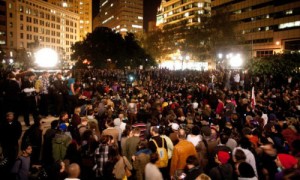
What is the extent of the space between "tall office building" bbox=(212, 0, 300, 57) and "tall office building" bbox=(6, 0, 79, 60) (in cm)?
5475

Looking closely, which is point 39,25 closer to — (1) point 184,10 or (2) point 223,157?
(1) point 184,10

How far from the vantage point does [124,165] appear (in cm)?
517

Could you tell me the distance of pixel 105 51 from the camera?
150ft

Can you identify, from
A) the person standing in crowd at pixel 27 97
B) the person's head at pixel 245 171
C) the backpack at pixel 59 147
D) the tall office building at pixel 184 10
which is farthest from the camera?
the tall office building at pixel 184 10

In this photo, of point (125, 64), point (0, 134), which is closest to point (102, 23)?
point (125, 64)

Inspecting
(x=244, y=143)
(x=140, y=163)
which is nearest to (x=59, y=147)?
(x=140, y=163)

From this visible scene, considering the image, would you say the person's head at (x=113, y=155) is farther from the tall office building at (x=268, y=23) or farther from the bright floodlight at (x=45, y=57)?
the tall office building at (x=268, y=23)

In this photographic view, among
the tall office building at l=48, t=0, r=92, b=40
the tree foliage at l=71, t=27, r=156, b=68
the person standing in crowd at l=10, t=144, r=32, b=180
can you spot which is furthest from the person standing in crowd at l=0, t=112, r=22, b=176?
the tall office building at l=48, t=0, r=92, b=40

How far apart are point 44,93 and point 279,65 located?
20.7 meters

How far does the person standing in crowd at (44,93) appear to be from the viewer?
11.1 metres

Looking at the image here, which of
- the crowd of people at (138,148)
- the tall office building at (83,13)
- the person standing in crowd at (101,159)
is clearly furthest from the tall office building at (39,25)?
the person standing in crowd at (101,159)

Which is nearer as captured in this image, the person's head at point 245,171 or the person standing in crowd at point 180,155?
the person's head at point 245,171

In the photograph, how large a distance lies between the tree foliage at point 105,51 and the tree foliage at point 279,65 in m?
27.3

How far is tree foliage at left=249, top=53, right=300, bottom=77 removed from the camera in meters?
22.9
